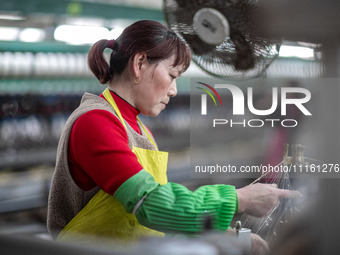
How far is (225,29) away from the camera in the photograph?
161cm

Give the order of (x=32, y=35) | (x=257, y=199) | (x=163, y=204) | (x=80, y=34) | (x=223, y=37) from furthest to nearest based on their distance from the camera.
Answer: (x=32, y=35) < (x=80, y=34) < (x=223, y=37) < (x=257, y=199) < (x=163, y=204)

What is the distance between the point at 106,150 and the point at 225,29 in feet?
2.22

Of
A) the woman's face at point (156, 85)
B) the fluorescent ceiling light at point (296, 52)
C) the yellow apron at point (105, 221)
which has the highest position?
the fluorescent ceiling light at point (296, 52)

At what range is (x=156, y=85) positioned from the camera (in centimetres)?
134

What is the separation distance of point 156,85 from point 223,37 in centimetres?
39

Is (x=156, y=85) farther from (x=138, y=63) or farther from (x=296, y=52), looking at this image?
(x=296, y=52)

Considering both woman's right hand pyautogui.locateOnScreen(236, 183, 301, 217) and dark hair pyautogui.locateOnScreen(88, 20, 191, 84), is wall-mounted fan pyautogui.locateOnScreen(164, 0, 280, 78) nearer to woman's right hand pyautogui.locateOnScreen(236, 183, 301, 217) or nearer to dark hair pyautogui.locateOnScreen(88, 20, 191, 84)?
dark hair pyautogui.locateOnScreen(88, 20, 191, 84)

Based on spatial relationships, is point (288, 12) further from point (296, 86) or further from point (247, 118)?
point (247, 118)

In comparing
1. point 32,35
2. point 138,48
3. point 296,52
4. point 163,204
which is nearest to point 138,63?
point 138,48

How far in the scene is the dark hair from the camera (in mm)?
1311

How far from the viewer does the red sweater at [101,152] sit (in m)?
1.15

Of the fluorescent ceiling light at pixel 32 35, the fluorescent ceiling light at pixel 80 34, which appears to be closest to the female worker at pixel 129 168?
the fluorescent ceiling light at pixel 80 34

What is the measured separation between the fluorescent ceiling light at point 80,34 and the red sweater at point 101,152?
1.88 ft

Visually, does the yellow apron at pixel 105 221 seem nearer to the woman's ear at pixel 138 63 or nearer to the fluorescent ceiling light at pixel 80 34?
the woman's ear at pixel 138 63
